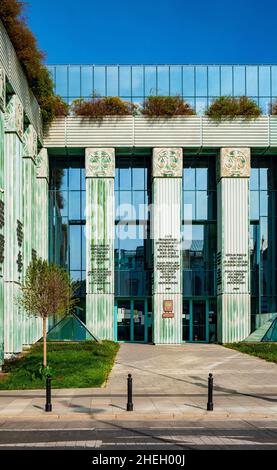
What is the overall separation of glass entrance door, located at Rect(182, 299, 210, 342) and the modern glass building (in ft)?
0.24

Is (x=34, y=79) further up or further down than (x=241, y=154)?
further up

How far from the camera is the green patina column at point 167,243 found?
44406 millimetres

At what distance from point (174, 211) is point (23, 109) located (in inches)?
558

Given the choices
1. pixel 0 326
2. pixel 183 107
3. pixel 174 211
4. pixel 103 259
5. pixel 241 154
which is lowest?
pixel 0 326

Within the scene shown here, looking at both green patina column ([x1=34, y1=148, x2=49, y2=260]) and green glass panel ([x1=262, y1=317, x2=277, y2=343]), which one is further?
green patina column ([x1=34, y1=148, x2=49, y2=260])

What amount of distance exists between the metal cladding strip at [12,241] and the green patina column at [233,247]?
1687 centimetres

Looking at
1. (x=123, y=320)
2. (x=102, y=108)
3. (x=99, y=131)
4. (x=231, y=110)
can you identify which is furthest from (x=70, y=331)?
(x=231, y=110)

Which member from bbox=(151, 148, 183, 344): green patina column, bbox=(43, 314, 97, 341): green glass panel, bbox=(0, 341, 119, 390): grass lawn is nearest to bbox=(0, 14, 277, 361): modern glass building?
bbox=(151, 148, 183, 344): green patina column

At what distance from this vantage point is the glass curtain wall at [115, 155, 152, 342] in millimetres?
47188

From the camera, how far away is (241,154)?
150 feet

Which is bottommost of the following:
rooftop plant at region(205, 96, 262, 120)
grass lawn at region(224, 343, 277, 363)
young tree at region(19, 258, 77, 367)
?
grass lawn at region(224, 343, 277, 363)

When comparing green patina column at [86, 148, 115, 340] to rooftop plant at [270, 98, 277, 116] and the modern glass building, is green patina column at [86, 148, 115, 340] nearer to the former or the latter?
the modern glass building
